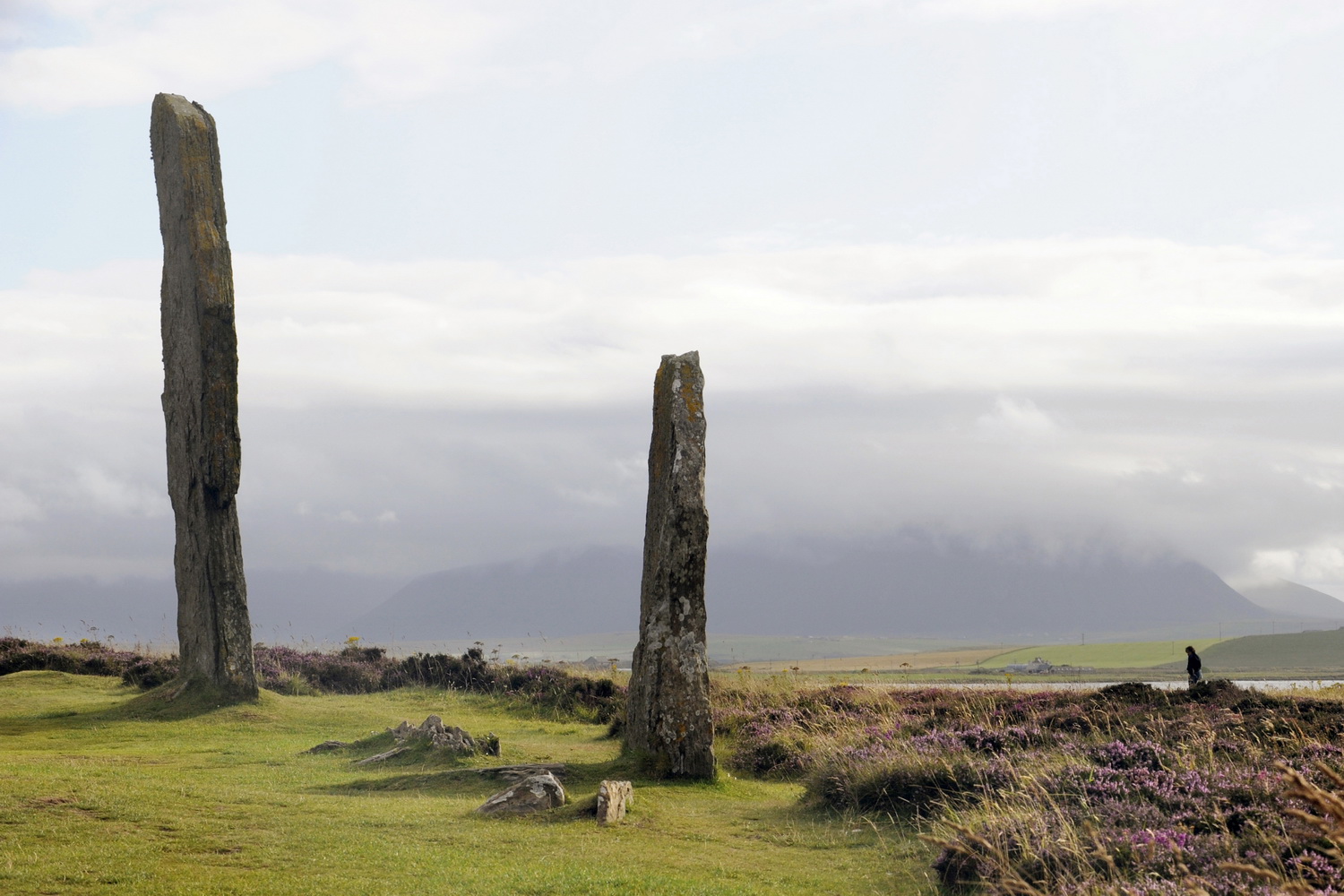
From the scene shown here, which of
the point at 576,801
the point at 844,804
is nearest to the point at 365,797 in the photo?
the point at 576,801

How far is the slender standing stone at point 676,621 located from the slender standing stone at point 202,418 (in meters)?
10.6

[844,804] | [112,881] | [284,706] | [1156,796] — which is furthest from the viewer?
[284,706]

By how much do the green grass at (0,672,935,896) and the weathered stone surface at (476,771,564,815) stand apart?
0.30 m

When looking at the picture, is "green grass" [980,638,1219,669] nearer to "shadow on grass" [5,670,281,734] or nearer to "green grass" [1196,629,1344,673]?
"green grass" [1196,629,1344,673]

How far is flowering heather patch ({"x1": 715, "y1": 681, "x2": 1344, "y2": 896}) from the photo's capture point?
28.8ft

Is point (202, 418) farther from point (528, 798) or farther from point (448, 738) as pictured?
point (528, 798)

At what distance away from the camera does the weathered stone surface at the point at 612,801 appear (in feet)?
42.6

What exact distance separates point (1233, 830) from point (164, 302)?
22684mm

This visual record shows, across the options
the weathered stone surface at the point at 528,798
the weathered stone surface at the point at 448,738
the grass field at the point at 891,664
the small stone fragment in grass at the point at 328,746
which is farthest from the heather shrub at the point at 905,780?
the grass field at the point at 891,664

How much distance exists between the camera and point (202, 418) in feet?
76.8

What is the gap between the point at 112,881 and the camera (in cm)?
942

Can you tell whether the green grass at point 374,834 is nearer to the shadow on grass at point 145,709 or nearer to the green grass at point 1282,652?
the shadow on grass at point 145,709

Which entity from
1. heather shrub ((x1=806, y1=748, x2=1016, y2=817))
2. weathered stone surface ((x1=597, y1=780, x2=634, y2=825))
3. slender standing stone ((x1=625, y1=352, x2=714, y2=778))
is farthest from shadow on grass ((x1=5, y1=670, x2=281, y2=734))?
heather shrub ((x1=806, y1=748, x2=1016, y2=817))

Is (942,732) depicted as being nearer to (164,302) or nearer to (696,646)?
(696,646)
